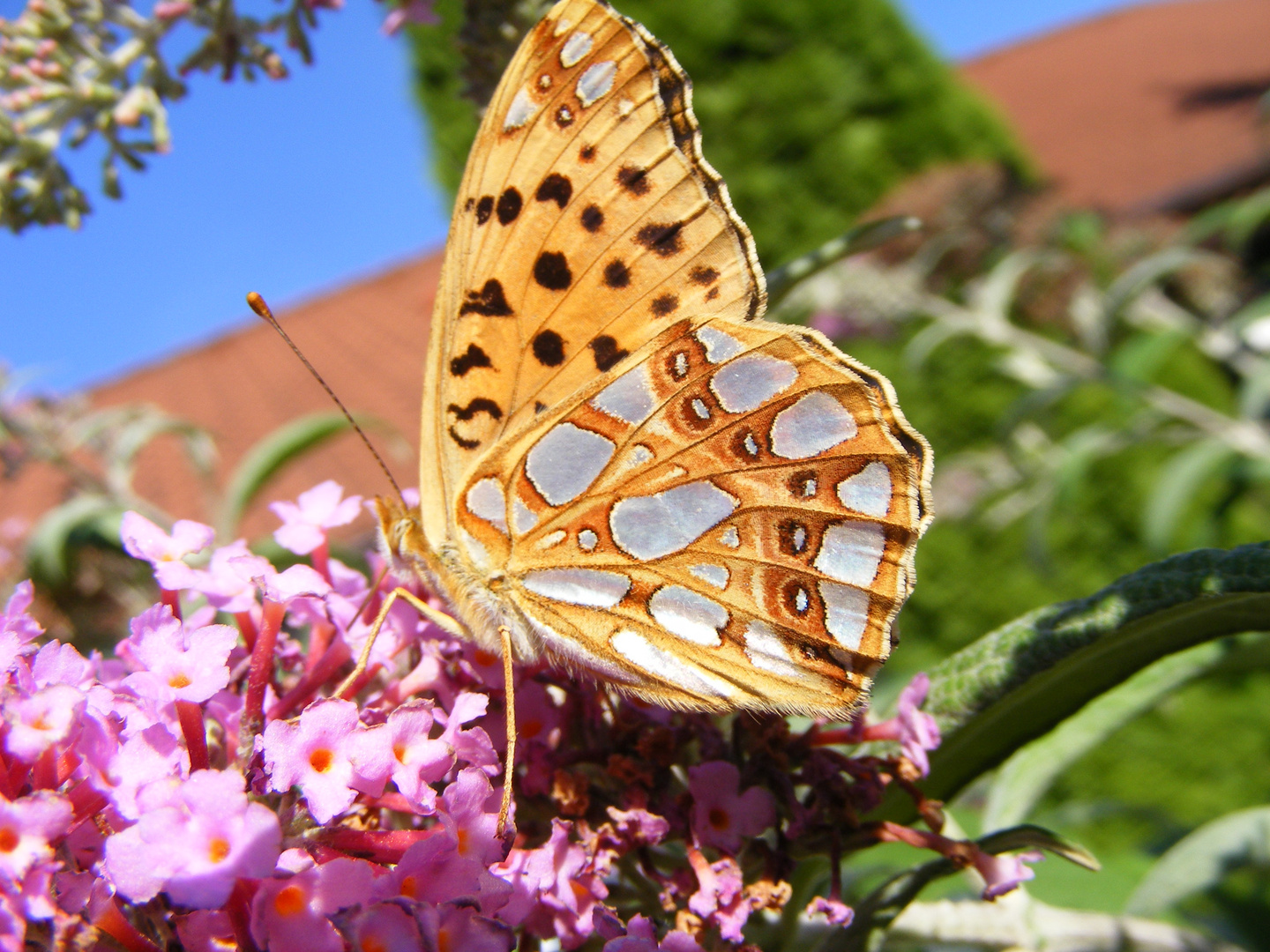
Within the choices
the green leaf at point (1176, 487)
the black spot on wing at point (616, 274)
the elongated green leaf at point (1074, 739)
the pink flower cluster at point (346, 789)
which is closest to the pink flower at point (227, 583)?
the pink flower cluster at point (346, 789)

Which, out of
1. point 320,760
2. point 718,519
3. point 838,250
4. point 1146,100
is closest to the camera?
point 320,760

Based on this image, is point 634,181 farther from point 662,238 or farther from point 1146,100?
point 1146,100

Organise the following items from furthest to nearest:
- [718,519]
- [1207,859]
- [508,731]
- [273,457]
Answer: [273,457] < [1207,859] < [718,519] < [508,731]

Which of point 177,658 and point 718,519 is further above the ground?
point 718,519

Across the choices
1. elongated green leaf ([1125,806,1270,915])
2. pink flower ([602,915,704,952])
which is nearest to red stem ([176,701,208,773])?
pink flower ([602,915,704,952])

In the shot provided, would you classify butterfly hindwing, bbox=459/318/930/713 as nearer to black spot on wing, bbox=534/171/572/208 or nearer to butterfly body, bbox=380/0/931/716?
butterfly body, bbox=380/0/931/716

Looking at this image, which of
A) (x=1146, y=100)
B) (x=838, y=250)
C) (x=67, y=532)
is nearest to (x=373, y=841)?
(x=838, y=250)

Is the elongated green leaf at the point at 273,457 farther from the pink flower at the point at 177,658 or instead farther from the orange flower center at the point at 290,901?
the orange flower center at the point at 290,901
